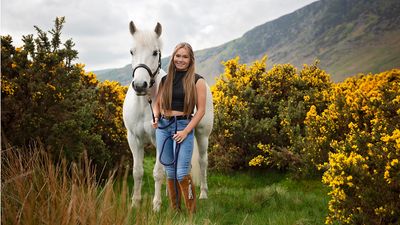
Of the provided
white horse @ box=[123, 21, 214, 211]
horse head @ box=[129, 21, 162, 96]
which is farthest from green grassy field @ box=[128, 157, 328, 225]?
horse head @ box=[129, 21, 162, 96]

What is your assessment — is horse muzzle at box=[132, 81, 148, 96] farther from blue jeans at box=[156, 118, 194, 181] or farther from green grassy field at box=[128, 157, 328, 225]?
green grassy field at box=[128, 157, 328, 225]

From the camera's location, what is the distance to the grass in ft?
8.59

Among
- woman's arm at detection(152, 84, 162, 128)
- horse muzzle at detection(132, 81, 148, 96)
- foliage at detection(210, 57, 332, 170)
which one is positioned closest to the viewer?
horse muzzle at detection(132, 81, 148, 96)

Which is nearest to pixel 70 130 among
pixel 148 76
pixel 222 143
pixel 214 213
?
pixel 148 76

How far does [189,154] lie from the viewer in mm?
4812

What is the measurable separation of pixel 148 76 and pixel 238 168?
19.7 feet

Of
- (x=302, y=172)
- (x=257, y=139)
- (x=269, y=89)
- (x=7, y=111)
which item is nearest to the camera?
(x=7, y=111)

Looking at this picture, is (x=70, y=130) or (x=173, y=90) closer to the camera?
(x=173, y=90)

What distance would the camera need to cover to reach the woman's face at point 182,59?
484cm

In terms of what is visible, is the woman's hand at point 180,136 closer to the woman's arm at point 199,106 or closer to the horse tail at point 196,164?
the woman's arm at point 199,106

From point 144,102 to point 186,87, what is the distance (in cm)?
96

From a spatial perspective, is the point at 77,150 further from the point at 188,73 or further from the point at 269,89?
the point at 269,89

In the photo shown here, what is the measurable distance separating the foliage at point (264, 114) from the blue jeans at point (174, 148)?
14.1 feet

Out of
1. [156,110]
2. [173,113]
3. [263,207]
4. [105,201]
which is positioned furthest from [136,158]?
[105,201]
